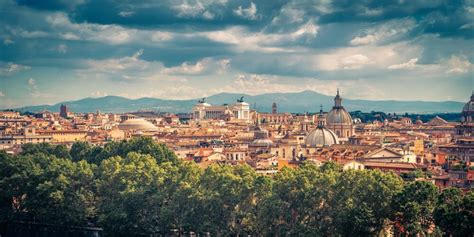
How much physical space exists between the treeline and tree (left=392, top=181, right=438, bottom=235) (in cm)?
5

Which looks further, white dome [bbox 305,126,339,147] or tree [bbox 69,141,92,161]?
white dome [bbox 305,126,339,147]

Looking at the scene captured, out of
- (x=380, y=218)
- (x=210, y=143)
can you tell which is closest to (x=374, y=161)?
(x=380, y=218)

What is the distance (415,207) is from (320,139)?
55515 millimetres

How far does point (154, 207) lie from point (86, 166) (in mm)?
10778

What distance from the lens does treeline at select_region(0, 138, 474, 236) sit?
42781 mm

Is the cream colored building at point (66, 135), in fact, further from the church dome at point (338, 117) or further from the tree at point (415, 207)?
the tree at point (415, 207)

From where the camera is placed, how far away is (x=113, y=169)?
192 feet

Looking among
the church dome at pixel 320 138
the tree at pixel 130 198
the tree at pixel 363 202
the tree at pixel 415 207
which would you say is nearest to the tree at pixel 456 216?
the tree at pixel 415 207

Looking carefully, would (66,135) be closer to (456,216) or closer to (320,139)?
(320,139)

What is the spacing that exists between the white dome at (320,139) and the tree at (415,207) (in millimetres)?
53102

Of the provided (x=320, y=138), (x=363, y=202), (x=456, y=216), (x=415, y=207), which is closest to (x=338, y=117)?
(x=320, y=138)

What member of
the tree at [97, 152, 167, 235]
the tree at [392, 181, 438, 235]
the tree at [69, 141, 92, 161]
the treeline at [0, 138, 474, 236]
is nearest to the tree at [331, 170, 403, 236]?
the treeline at [0, 138, 474, 236]

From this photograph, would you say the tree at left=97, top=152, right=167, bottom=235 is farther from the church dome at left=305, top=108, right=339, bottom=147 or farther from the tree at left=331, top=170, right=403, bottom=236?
the church dome at left=305, top=108, right=339, bottom=147

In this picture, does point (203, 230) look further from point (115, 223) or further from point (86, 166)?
point (86, 166)
